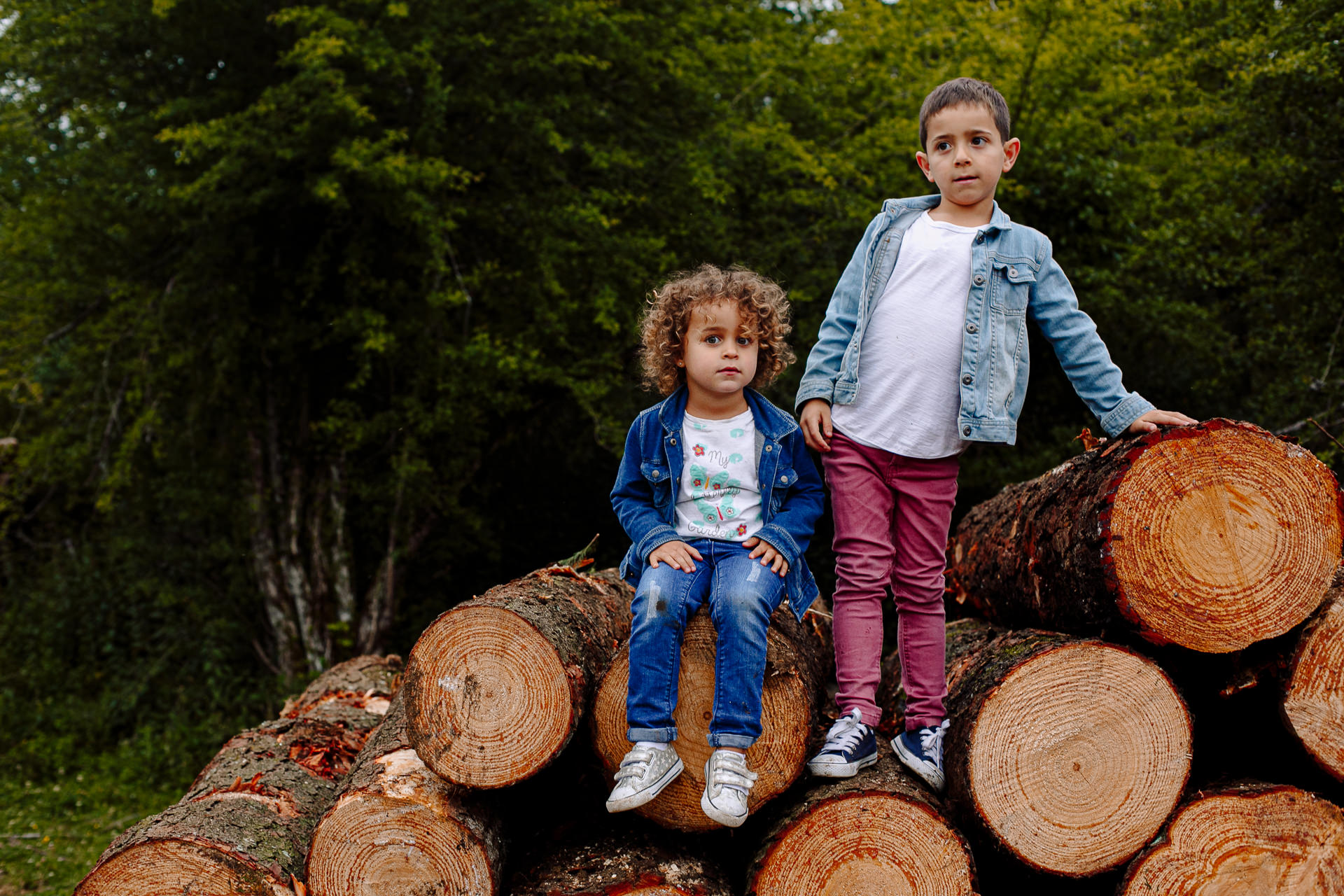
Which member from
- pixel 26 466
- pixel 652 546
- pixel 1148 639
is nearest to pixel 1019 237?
pixel 1148 639

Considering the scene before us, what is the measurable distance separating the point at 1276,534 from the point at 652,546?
1686 millimetres

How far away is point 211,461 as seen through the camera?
331 inches

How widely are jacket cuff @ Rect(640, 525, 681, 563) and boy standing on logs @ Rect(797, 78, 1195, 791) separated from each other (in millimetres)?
544

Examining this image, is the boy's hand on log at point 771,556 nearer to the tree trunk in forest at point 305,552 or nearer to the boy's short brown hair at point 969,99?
the boy's short brown hair at point 969,99

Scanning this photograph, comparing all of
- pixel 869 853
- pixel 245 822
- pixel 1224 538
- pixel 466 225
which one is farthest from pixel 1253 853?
pixel 466 225

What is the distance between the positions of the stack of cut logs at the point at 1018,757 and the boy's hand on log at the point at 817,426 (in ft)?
1.94

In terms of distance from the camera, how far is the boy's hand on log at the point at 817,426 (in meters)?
3.04

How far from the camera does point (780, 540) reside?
2.81 meters

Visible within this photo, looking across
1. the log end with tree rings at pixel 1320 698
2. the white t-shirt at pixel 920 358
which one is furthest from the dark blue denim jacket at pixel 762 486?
the log end with tree rings at pixel 1320 698

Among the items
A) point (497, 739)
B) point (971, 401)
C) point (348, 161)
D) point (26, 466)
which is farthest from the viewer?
point (26, 466)

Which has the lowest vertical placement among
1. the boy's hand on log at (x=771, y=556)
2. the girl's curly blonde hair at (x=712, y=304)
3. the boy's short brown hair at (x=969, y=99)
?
the boy's hand on log at (x=771, y=556)

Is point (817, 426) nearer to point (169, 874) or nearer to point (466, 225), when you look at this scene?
point (169, 874)

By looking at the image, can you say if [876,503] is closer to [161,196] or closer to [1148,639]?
[1148,639]

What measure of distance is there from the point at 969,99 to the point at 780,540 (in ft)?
4.65
